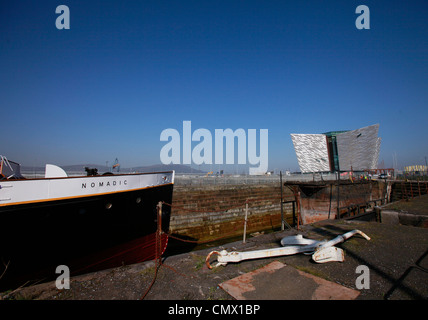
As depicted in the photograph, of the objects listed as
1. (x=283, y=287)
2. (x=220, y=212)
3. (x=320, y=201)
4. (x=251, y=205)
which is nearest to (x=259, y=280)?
(x=283, y=287)

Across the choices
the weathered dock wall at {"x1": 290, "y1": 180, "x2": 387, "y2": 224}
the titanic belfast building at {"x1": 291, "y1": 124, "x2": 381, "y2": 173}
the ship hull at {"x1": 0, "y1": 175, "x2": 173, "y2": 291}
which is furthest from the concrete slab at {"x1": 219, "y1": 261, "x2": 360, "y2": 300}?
the titanic belfast building at {"x1": 291, "y1": 124, "x2": 381, "y2": 173}

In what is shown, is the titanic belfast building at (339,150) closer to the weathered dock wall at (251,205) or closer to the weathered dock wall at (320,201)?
the weathered dock wall at (251,205)

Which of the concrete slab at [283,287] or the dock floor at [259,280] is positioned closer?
the concrete slab at [283,287]

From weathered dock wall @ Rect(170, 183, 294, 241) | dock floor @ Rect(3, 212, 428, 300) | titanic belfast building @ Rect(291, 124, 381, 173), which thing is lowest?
weathered dock wall @ Rect(170, 183, 294, 241)

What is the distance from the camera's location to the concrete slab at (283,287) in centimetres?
293

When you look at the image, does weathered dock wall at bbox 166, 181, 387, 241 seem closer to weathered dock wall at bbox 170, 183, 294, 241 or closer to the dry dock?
weathered dock wall at bbox 170, 183, 294, 241

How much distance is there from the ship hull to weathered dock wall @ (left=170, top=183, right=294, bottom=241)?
6180 millimetres

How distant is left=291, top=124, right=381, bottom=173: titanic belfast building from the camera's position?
178ft

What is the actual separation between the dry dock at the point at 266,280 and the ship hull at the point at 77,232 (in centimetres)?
74

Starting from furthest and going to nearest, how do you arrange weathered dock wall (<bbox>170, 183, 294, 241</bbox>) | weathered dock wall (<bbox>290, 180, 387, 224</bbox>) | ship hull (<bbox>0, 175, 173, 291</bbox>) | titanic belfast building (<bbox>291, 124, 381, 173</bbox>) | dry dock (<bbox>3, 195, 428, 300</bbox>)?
titanic belfast building (<bbox>291, 124, 381, 173</bbox>) → weathered dock wall (<bbox>170, 183, 294, 241</bbox>) → weathered dock wall (<bbox>290, 180, 387, 224</bbox>) → ship hull (<bbox>0, 175, 173, 291</bbox>) → dry dock (<bbox>3, 195, 428, 300</bbox>)

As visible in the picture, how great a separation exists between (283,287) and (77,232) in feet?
17.6

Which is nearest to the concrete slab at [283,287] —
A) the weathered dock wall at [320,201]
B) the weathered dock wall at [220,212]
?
the weathered dock wall at [220,212]

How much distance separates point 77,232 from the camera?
5.41 m
